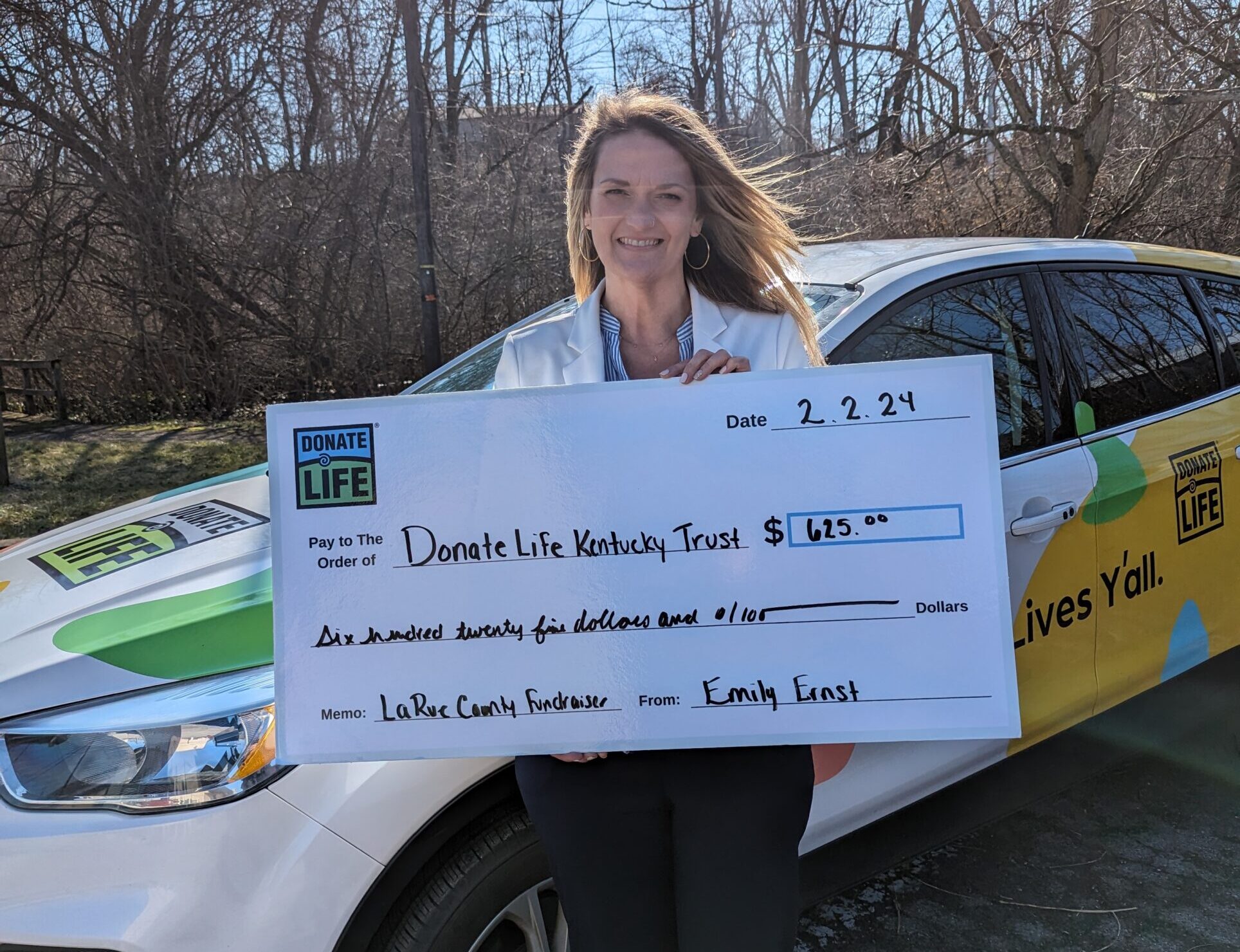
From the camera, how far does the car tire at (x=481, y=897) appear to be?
176 centimetres

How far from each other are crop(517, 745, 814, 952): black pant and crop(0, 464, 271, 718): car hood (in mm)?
622

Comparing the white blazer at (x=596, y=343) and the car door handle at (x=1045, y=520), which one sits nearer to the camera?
the white blazer at (x=596, y=343)

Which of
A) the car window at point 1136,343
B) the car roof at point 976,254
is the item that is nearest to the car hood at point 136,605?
the car roof at point 976,254

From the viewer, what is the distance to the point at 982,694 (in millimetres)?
1586

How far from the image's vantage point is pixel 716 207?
179cm

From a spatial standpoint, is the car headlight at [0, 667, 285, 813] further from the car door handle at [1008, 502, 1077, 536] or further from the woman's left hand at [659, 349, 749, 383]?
the car door handle at [1008, 502, 1077, 536]

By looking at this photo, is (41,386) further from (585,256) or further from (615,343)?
(615,343)

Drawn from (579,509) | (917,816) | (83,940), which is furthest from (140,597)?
(917,816)

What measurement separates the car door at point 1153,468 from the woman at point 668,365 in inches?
48.6

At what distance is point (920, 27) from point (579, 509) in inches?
505

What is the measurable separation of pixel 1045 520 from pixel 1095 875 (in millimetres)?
1161

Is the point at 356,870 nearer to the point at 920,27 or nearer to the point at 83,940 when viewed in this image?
the point at 83,940

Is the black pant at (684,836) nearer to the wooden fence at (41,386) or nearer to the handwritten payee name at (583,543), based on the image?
the handwritten payee name at (583,543)

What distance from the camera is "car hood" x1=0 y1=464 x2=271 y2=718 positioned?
174cm
